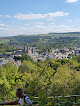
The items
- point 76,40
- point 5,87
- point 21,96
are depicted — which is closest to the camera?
point 21,96

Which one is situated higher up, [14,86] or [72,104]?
[72,104]

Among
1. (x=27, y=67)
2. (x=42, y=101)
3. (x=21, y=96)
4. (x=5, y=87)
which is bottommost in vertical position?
(x=27, y=67)

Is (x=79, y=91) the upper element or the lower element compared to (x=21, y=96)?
lower

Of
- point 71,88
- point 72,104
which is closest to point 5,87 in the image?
point 71,88

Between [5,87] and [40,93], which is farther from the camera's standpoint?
[5,87]

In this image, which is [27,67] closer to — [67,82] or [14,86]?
[14,86]

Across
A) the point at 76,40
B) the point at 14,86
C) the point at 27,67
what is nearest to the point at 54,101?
the point at 14,86

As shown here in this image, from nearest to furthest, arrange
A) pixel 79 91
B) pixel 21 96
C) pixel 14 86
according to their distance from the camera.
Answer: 1. pixel 21 96
2. pixel 79 91
3. pixel 14 86

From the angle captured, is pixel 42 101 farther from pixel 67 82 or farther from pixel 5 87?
pixel 67 82

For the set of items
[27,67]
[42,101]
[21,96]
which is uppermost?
[42,101]
